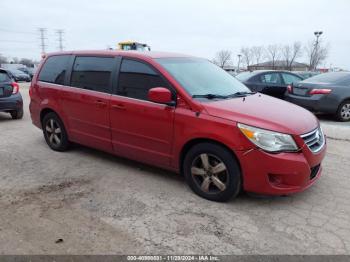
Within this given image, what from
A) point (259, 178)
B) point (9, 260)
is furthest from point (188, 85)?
point (9, 260)

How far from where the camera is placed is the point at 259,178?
12.0ft

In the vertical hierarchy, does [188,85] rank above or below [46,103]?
above

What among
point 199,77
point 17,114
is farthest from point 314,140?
point 17,114

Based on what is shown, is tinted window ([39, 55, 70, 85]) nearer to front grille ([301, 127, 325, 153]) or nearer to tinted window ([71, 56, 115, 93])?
tinted window ([71, 56, 115, 93])

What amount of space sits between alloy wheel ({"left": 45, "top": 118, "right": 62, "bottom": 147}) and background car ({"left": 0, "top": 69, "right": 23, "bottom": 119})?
3.37 m

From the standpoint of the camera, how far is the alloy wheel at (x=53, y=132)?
19.1 feet

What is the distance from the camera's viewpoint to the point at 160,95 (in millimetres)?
4039

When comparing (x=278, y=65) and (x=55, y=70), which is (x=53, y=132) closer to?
(x=55, y=70)

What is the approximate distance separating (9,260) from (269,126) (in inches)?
108

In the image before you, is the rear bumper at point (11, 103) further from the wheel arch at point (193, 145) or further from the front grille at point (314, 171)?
the front grille at point (314, 171)

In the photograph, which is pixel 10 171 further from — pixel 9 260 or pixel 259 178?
pixel 259 178

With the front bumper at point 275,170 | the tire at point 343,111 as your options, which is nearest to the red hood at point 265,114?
the front bumper at point 275,170

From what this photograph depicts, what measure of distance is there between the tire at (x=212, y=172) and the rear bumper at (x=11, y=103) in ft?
20.9

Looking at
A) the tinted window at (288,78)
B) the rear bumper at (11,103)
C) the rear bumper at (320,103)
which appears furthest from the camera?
the tinted window at (288,78)
